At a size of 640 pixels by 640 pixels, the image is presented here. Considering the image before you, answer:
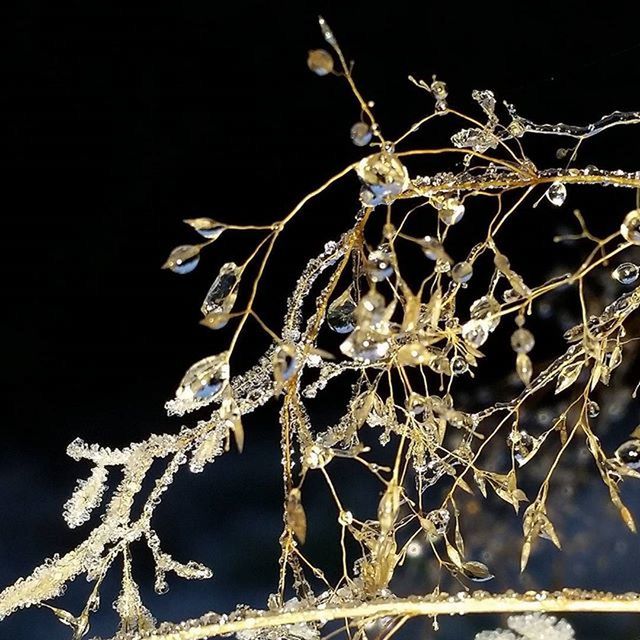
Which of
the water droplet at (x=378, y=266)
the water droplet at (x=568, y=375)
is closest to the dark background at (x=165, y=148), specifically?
the water droplet at (x=568, y=375)

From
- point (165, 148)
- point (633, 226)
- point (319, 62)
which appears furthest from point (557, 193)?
point (165, 148)

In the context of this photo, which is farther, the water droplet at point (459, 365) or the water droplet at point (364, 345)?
the water droplet at point (459, 365)

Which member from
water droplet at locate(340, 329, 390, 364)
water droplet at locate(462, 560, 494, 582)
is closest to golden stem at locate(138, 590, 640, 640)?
water droplet at locate(462, 560, 494, 582)

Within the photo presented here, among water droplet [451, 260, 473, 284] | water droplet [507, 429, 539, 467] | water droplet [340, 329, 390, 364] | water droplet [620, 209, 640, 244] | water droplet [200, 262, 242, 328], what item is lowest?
water droplet [507, 429, 539, 467]

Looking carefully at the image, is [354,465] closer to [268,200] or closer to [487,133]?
[268,200]

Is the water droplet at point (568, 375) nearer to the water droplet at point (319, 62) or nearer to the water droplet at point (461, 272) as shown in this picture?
the water droplet at point (461, 272)

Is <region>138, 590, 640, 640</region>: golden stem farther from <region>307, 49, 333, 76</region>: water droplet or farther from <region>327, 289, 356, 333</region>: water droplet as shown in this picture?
<region>307, 49, 333, 76</region>: water droplet

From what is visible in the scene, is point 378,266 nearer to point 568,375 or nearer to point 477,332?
point 477,332
